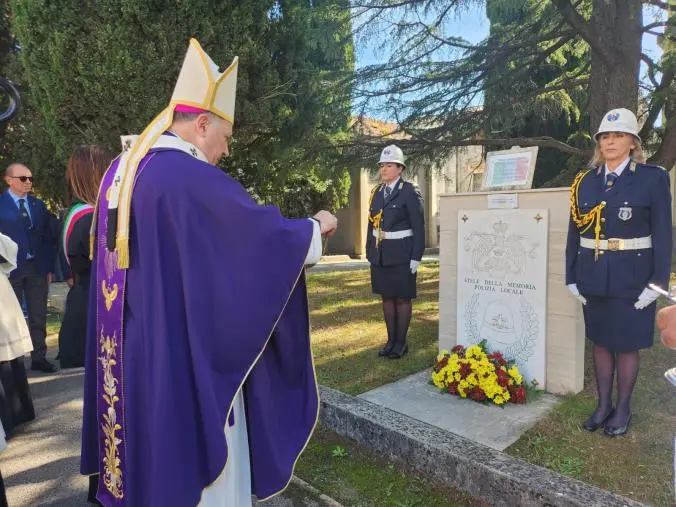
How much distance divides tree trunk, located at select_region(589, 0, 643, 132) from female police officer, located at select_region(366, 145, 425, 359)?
2.10m

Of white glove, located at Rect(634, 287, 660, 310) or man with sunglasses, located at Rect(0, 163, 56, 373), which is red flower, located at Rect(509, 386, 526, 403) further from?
man with sunglasses, located at Rect(0, 163, 56, 373)

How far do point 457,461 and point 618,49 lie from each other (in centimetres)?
421

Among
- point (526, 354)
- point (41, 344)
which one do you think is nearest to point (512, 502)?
point (526, 354)

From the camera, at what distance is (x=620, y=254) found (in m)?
Result: 3.14

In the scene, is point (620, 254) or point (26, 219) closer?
point (620, 254)

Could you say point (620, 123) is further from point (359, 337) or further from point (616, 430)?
point (359, 337)

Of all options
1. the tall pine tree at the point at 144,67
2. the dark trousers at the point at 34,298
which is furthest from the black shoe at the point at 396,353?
the dark trousers at the point at 34,298

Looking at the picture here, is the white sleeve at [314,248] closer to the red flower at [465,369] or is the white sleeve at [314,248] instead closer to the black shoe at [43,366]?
the red flower at [465,369]

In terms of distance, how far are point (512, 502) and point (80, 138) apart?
7.19 m

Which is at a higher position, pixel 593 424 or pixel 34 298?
pixel 34 298

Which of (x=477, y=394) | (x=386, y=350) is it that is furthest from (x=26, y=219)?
(x=477, y=394)

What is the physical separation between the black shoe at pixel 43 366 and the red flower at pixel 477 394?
4.17 meters

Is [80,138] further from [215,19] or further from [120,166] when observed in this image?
[120,166]

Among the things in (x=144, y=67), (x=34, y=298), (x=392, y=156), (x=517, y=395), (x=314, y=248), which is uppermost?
(x=144, y=67)
